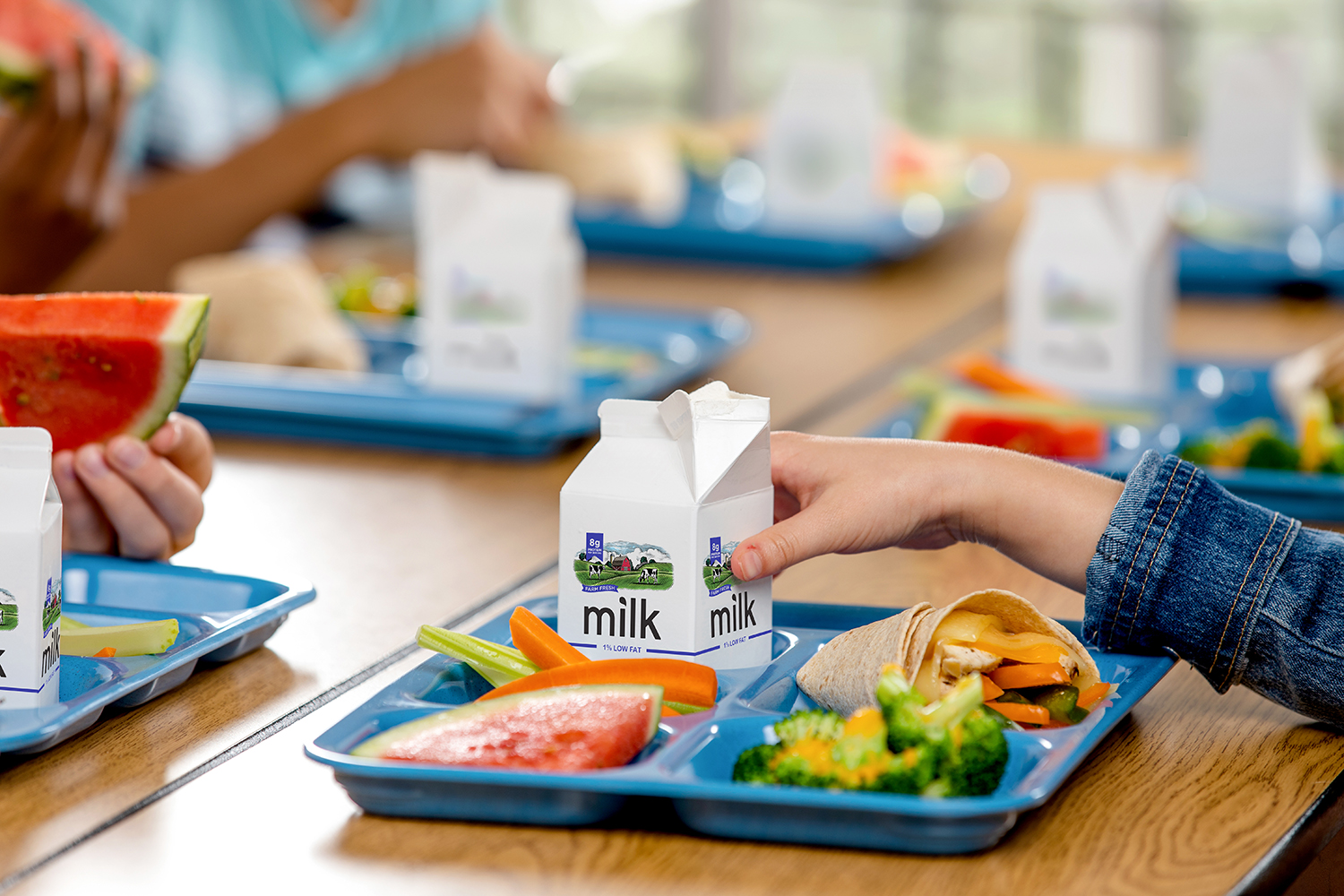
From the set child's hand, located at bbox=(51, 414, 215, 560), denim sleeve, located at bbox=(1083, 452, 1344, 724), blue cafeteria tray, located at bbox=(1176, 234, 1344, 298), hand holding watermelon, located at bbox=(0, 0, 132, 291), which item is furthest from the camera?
blue cafeteria tray, located at bbox=(1176, 234, 1344, 298)

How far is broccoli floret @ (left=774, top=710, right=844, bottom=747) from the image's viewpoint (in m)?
0.99

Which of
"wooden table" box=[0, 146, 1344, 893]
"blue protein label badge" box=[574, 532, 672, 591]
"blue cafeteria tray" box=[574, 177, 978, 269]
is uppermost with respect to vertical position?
"blue cafeteria tray" box=[574, 177, 978, 269]

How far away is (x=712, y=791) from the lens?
3.12 ft

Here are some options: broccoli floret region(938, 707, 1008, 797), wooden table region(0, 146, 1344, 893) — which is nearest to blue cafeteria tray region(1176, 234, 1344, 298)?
wooden table region(0, 146, 1344, 893)

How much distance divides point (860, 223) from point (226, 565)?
1831 millimetres

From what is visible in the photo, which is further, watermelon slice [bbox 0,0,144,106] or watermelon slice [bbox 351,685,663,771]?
watermelon slice [bbox 0,0,144,106]

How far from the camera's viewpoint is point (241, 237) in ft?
10.6

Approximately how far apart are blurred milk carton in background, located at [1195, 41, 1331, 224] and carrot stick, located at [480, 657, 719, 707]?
7.37 ft

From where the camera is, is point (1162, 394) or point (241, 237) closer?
point (1162, 394)

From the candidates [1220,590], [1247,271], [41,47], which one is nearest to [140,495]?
[1220,590]

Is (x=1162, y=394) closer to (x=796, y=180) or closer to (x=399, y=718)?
(x=796, y=180)

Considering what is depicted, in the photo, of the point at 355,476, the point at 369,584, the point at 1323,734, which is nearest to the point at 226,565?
the point at 369,584

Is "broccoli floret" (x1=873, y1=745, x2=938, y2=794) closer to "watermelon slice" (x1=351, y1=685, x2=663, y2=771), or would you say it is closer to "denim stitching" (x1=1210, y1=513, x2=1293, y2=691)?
"watermelon slice" (x1=351, y1=685, x2=663, y2=771)

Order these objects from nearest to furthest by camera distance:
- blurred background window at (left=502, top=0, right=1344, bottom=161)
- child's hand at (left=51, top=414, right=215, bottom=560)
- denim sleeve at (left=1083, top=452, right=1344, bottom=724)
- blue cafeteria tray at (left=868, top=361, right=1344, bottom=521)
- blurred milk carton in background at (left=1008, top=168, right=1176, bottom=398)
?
denim sleeve at (left=1083, top=452, right=1344, bottom=724)
child's hand at (left=51, top=414, right=215, bottom=560)
blue cafeteria tray at (left=868, top=361, right=1344, bottom=521)
blurred milk carton in background at (left=1008, top=168, right=1176, bottom=398)
blurred background window at (left=502, top=0, right=1344, bottom=161)
